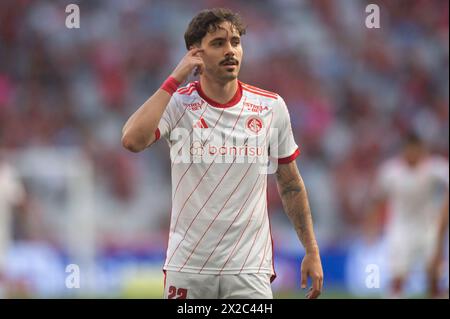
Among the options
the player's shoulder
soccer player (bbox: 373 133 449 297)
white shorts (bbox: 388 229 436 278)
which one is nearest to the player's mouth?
the player's shoulder

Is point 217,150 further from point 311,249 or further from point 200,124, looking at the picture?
point 311,249

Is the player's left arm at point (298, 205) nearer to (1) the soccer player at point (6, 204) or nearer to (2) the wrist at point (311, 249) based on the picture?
(2) the wrist at point (311, 249)

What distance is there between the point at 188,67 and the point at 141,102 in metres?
10.6

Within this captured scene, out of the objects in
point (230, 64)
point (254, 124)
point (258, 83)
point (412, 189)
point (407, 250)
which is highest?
point (258, 83)

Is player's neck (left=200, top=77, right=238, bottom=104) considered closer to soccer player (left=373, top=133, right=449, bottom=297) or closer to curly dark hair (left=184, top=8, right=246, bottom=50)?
curly dark hair (left=184, top=8, right=246, bottom=50)

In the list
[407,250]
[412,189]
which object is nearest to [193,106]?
[412,189]

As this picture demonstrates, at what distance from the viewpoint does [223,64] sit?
204 inches

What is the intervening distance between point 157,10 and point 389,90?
13.9ft

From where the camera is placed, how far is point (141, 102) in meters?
15.7

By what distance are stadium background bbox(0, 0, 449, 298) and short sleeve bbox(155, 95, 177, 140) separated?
27.4ft

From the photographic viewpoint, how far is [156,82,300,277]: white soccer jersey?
16.8 ft
